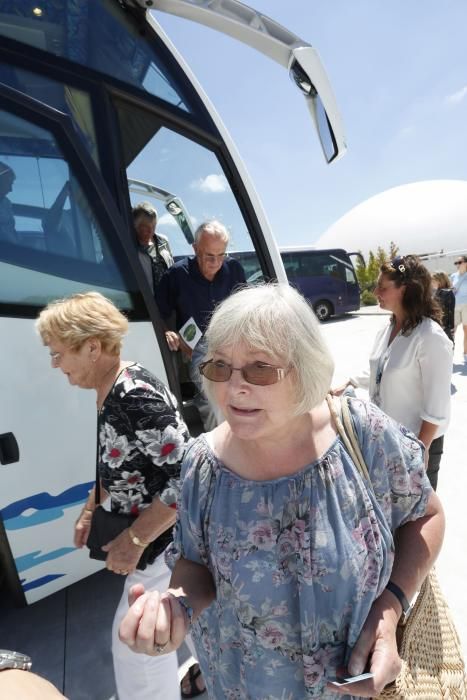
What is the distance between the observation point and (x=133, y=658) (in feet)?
4.68

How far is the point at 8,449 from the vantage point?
1.76 meters

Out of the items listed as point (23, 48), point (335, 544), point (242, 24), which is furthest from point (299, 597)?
point (242, 24)

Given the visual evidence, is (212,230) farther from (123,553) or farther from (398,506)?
(398,506)

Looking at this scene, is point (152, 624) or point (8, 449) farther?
point (8, 449)

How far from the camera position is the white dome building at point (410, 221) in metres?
50.2

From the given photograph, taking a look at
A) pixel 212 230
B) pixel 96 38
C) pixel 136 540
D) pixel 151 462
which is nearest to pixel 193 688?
pixel 136 540

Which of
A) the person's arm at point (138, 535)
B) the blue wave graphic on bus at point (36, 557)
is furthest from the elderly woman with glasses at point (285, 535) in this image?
the blue wave graphic on bus at point (36, 557)

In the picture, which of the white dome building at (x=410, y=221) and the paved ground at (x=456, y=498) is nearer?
the paved ground at (x=456, y=498)

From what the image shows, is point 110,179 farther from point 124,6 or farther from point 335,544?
point 335,544

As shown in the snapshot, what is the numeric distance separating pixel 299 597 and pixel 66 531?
145 cm

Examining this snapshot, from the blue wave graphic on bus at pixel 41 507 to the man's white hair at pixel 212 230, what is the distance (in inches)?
64.0

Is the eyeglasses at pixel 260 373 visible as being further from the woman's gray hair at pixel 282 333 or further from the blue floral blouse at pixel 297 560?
the blue floral blouse at pixel 297 560

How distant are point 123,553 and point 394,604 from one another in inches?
34.3

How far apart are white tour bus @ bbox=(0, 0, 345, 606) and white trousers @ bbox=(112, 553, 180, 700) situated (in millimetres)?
635
